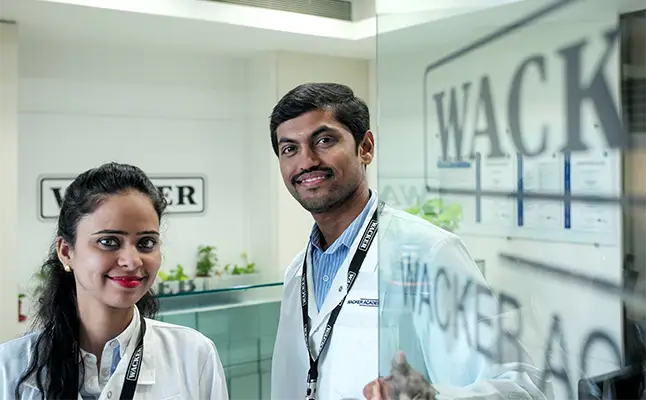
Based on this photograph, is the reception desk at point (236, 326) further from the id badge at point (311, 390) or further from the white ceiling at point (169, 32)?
the white ceiling at point (169, 32)

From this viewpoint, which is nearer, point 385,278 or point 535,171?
point 535,171

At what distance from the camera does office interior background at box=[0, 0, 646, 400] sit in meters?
0.83

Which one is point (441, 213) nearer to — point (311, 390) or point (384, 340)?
point (384, 340)

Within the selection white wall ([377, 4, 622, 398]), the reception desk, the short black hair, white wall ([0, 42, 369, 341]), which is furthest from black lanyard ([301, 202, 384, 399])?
white wall ([0, 42, 369, 341])

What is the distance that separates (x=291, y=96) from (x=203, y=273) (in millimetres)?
3438

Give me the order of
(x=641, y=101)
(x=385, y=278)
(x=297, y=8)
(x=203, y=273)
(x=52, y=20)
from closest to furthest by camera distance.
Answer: (x=641, y=101) → (x=385, y=278) → (x=52, y=20) → (x=297, y=8) → (x=203, y=273)

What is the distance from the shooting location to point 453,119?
1.05 metres

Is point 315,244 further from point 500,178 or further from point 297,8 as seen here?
point 297,8

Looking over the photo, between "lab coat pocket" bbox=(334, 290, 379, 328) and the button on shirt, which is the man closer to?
"lab coat pocket" bbox=(334, 290, 379, 328)

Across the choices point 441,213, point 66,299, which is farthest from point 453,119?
point 66,299

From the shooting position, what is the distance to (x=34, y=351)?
1.41m

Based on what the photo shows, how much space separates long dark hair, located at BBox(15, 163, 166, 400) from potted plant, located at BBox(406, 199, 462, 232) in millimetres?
669

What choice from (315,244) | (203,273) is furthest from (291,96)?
(203,273)

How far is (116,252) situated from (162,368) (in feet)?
0.96
